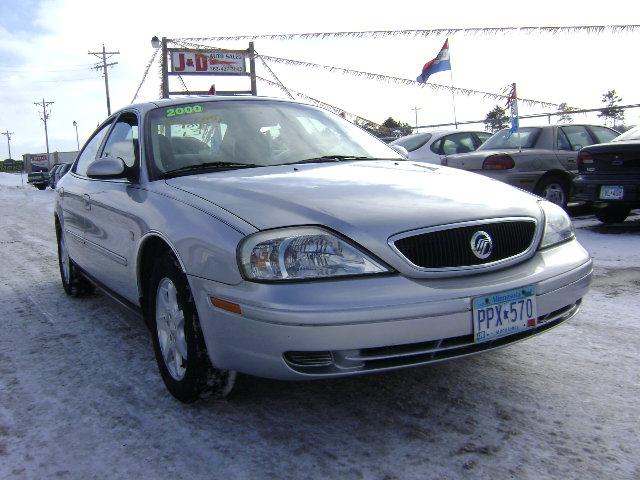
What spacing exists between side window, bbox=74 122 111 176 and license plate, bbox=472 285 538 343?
3.12 meters

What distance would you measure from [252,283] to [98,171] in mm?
1538

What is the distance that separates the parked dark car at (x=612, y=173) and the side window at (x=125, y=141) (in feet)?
18.2

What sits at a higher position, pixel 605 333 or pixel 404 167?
pixel 404 167

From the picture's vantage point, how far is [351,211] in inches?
96.3

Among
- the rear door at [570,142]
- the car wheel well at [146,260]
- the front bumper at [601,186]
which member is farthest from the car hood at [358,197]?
the rear door at [570,142]

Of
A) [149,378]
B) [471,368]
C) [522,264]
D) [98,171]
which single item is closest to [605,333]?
[471,368]

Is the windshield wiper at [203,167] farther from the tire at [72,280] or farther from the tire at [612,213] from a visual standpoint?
the tire at [612,213]

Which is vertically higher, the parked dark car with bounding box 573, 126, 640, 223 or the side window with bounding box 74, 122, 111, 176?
the side window with bounding box 74, 122, 111, 176

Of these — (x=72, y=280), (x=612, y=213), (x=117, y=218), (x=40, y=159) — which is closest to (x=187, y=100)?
(x=117, y=218)

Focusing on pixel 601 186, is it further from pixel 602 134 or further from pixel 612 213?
pixel 602 134

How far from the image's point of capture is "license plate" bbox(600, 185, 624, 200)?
7.04 meters

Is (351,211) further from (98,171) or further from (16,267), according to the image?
(16,267)

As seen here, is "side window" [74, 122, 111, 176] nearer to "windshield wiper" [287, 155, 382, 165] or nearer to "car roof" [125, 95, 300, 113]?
"car roof" [125, 95, 300, 113]

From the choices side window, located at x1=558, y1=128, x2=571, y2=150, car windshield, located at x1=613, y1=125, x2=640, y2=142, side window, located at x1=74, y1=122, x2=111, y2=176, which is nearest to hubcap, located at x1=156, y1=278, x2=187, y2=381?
side window, located at x1=74, y1=122, x2=111, y2=176
